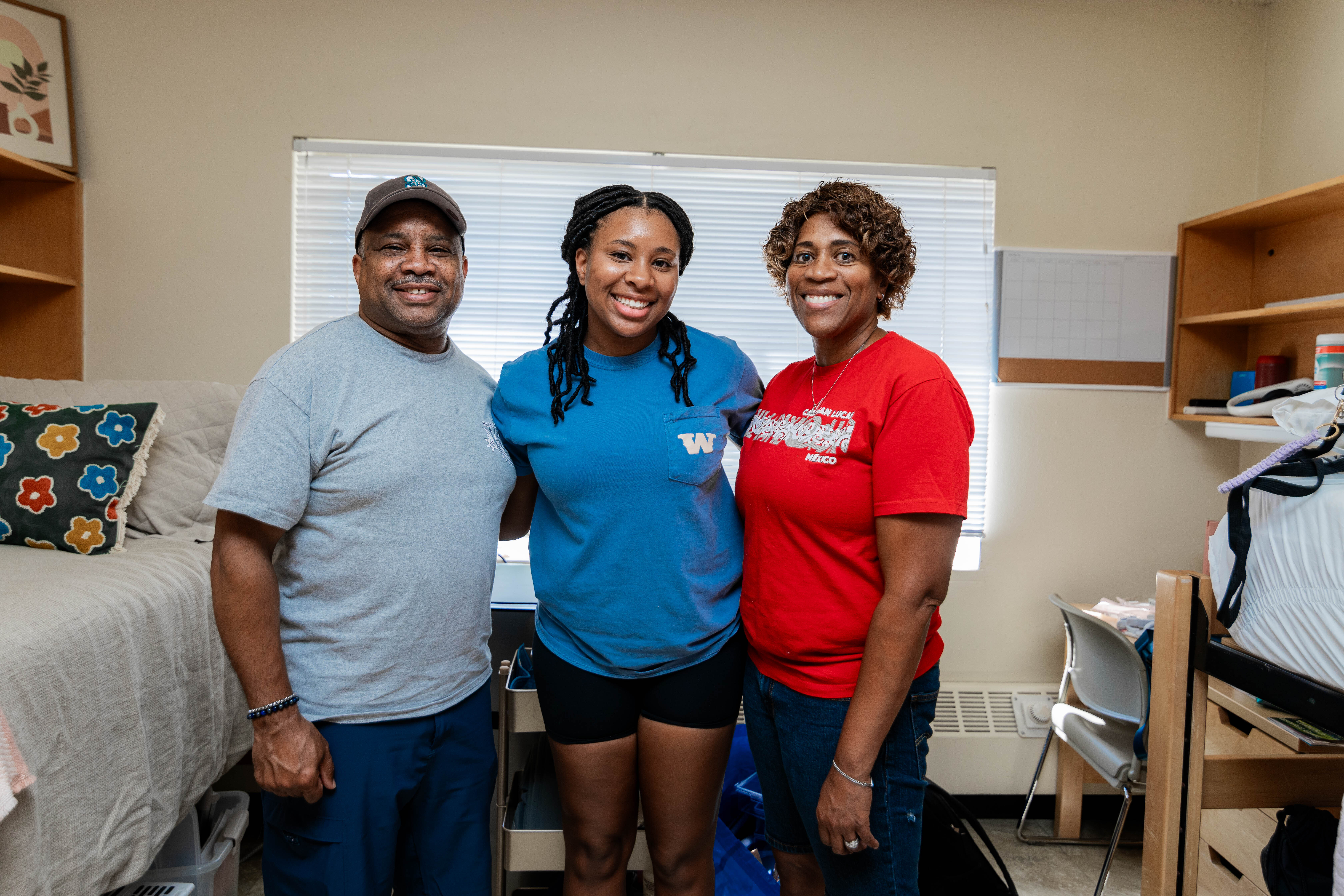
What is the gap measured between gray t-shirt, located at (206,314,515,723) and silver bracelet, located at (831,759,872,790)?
647 millimetres

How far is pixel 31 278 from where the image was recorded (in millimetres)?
2154

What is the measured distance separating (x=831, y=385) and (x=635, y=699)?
0.66 m

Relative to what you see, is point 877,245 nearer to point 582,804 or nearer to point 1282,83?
point 582,804

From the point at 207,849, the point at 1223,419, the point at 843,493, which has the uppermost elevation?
the point at 1223,419

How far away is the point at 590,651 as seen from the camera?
4.06ft

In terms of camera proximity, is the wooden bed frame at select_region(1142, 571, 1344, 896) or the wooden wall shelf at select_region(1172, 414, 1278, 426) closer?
the wooden bed frame at select_region(1142, 571, 1344, 896)

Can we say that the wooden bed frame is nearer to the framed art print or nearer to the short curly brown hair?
the short curly brown hair

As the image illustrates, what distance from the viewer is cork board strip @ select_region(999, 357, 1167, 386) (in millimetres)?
2480

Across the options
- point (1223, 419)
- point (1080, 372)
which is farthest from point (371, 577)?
point (1223, 419)

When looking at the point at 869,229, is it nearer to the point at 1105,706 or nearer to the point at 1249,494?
the point at 1249,494

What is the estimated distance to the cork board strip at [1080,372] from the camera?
8.14ft

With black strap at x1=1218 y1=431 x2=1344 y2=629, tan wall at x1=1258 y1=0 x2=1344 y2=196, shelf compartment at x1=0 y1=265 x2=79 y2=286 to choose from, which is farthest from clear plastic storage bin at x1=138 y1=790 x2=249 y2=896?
tan wall at x1=1258 y1=0 x2=1344 y2=196

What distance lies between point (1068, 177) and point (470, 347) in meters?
2.20

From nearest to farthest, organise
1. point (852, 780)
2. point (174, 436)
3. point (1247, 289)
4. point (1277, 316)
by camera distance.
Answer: point (852, 780)
point (174, 436)
point (1277, 316)
point (1247, 289)
